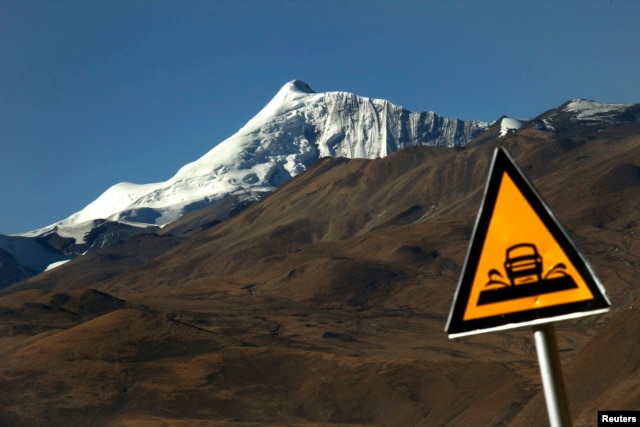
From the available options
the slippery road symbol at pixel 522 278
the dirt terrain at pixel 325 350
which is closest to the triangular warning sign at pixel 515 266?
the slippery road symbol at pixel 522 278

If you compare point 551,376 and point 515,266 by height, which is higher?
point 515,266

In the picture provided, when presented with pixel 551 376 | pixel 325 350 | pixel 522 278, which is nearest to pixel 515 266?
pixel 522 278

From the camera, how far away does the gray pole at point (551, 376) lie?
175 inches

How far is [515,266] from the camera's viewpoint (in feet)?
→ 15.0

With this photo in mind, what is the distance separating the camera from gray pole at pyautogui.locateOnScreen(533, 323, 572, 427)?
4.45m

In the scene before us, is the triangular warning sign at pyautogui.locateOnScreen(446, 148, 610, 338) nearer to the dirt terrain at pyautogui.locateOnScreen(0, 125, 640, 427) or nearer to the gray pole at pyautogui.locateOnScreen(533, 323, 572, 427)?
the gray pole at pyautogui.locateOnScreen(533, 323, 572, 427)

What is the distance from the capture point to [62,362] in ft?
345

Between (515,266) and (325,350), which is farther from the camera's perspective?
(325,350)

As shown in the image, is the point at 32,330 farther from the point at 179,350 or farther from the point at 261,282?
the point at 261,282

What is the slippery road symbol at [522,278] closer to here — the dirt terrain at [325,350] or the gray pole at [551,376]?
the gray pole at [551,376]

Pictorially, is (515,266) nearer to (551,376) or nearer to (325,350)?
(551,376)

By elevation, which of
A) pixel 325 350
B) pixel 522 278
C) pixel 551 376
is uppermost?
pixel 522 278

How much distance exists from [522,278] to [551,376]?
0.40 meters

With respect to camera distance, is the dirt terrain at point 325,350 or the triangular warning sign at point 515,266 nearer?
the triangular warning sign at point 515,266
